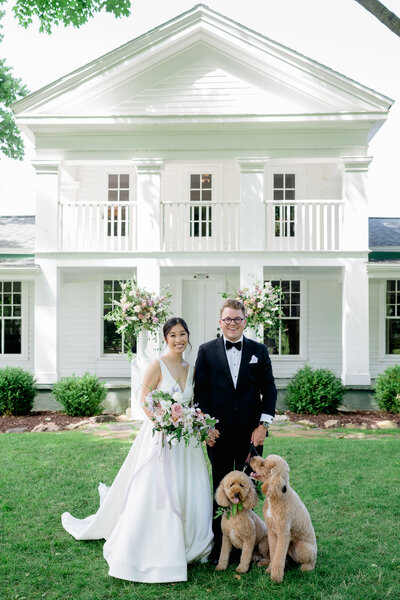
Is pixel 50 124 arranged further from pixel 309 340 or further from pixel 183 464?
pixel 183 464

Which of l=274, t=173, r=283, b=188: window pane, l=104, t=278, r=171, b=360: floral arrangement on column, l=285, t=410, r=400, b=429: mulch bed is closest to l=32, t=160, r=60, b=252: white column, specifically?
l=104, t=278, r=171, b=360: floral arrangement on column

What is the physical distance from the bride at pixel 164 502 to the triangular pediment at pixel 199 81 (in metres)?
9.32

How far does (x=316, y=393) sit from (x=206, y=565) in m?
7.48

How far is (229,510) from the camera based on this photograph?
443 centimetres

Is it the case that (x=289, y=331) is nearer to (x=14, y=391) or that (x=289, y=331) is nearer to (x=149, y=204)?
(x=149, y=204)

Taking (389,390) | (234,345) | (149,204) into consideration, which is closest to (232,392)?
(234,345)

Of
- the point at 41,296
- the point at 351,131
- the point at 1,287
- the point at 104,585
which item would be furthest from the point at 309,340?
the point at 104,585

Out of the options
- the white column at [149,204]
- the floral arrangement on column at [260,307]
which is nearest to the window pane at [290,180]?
the white column at [149,204]

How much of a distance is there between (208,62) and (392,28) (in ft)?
30.7

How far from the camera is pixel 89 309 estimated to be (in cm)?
1555

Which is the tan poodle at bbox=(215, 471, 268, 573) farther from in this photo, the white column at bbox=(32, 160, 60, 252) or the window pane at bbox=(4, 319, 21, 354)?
the window pane at bbox=(4, 319, 21, 354)

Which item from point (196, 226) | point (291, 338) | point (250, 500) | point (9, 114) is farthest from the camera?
point (9, 114)

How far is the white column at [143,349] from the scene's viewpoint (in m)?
11.6

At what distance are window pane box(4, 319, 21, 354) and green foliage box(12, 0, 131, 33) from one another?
23.7 feet
